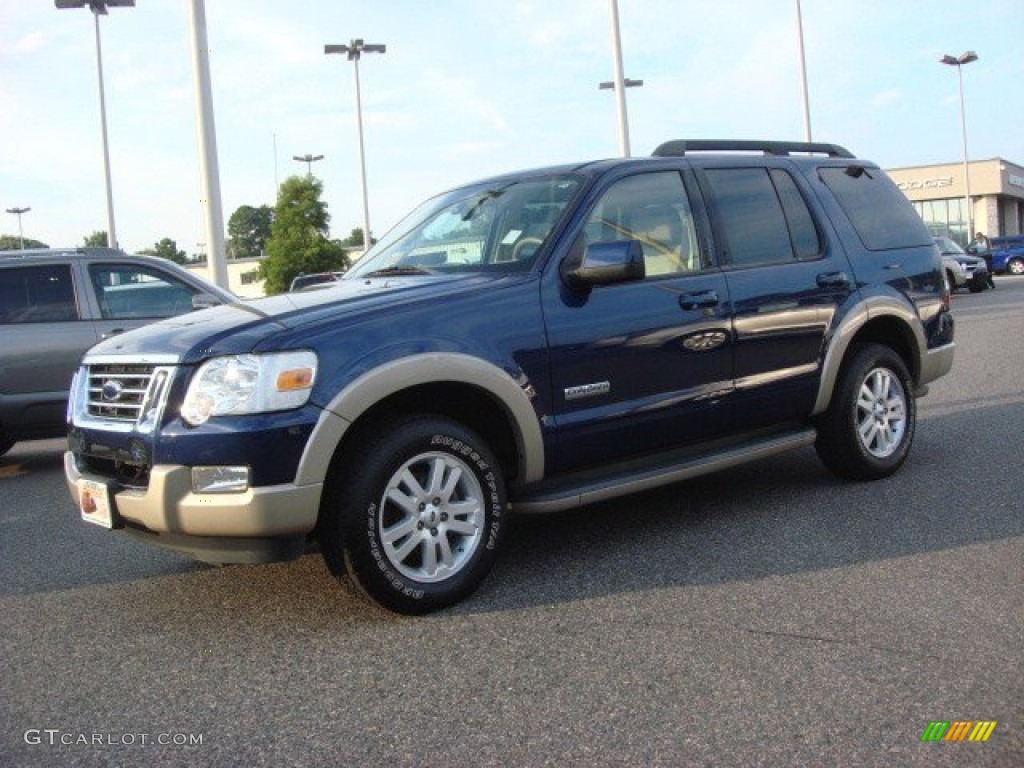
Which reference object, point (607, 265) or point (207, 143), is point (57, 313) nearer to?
point (607, 265)

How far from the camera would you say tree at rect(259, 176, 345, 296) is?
170ft

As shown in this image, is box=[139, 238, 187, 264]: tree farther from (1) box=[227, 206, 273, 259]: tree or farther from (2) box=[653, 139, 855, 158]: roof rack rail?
(2) box=[653, 139, 855, 158]: roof rack rail

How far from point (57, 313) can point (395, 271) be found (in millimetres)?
4301

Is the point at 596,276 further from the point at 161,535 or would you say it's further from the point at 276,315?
the point at 161,535

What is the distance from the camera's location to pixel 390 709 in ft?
10.7

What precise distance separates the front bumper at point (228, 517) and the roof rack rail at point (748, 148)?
2.81m

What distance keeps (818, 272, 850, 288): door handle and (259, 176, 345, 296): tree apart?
4711 centimetres

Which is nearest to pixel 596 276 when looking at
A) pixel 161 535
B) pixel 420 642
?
pixel 420 642

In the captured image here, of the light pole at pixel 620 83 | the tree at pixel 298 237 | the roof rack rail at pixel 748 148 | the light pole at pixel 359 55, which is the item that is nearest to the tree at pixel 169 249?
the tree at pixel 298 237

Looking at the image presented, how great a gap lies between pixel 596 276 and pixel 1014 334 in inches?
507

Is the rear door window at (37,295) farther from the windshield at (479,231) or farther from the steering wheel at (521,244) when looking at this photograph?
the steering wheel at (521,244)

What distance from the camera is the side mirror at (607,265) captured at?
14.7 ft

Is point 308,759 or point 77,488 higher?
point 77,488

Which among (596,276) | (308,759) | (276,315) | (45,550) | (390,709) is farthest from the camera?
(45,550)
